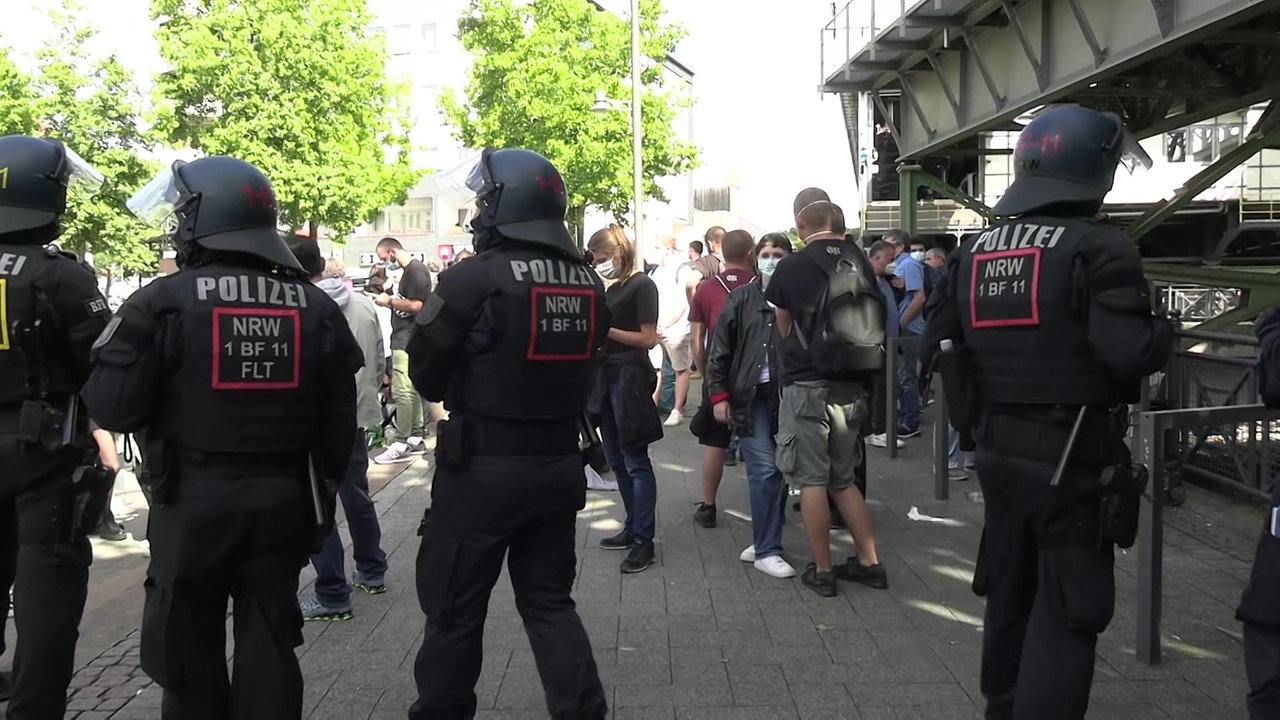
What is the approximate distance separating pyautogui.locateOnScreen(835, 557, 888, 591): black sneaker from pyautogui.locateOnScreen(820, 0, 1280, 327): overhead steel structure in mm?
4640

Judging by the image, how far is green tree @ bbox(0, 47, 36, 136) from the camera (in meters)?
23.3

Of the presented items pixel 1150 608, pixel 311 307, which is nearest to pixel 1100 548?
pixel 1150 608

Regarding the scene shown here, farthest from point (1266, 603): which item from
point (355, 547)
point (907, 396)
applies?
point (907, 396)

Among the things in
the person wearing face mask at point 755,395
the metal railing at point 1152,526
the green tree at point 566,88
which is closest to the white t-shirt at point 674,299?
the person wearing face mask at point 755,395

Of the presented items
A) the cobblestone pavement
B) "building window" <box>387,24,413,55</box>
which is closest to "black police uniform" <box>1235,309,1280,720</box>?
the cobblestone pavement

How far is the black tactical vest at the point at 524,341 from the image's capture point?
10.4 feet

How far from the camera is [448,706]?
3158 mm

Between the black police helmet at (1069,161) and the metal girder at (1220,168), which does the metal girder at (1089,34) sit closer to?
the metal girder at (1220,168)

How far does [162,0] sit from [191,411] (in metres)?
25.9

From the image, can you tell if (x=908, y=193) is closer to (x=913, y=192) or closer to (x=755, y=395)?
(x=913, y=192)

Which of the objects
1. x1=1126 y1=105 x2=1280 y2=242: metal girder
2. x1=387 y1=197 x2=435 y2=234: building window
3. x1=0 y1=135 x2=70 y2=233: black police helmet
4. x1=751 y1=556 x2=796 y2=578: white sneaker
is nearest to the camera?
x1=0 y1=135 x2=70 y2=233: black police helmet

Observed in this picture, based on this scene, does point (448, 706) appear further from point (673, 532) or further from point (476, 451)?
point (673, 532)

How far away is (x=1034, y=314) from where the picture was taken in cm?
304

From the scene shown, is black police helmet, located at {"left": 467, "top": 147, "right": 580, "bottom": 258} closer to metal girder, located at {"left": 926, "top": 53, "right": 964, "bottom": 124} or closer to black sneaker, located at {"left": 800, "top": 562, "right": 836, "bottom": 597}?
black sneaker, located at {"left": 800, "top": 562, "right": 836, "bottom": 597}
